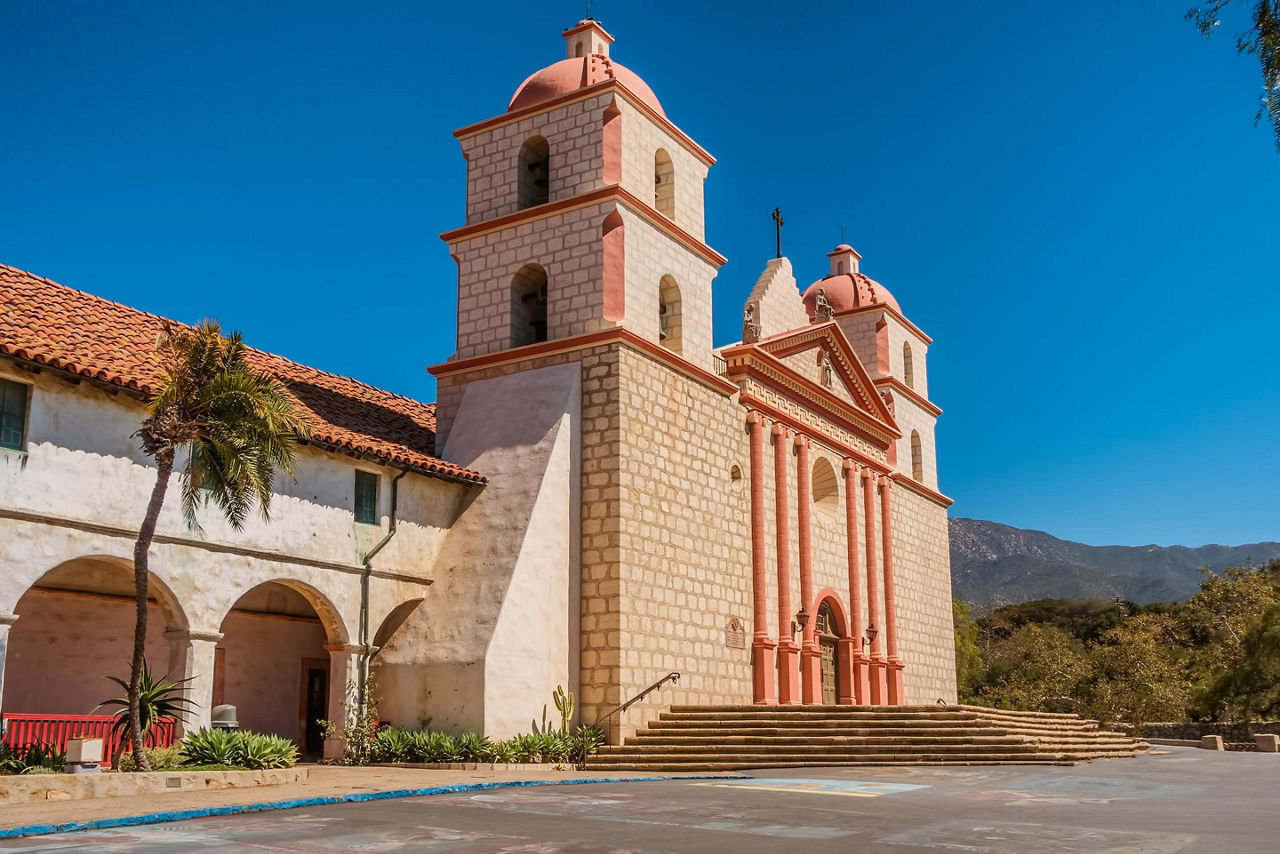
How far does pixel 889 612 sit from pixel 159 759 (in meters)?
19.8

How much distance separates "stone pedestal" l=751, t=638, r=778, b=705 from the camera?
23.6 m

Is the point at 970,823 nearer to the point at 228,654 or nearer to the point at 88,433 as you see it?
the point at 88,433

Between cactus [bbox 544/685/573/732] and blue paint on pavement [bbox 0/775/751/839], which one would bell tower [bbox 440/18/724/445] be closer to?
cactus [bbox 544/685/573/732]

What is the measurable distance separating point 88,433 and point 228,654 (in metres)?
6.68

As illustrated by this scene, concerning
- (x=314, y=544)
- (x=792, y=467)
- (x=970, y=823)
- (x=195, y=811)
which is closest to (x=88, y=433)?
(x=314, y=544)

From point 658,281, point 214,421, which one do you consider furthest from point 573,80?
point 214,421

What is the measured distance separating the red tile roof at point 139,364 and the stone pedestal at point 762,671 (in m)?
6.73

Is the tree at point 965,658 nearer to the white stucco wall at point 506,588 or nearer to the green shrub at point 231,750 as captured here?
the white stucco wall at point 506,588

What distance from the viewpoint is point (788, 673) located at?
24484 millimetres

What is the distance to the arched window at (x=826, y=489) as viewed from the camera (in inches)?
1128

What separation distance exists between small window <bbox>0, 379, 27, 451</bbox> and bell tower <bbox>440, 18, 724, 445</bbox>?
352 inches

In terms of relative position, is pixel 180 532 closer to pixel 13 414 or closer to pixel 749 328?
pixel 13 414

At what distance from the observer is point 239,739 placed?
14781mm

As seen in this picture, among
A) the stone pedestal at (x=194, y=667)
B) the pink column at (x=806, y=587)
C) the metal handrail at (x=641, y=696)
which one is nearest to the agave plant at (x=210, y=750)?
the stone pedestal at (x=194, y=667)
